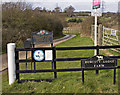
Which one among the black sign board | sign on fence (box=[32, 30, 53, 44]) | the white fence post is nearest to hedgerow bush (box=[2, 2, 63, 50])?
sign on fence (box=[32, 30, 53, 44])

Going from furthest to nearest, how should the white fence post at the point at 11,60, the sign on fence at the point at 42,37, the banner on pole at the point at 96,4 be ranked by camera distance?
the banner on pole at the point at 96,4 → the sign on fence at the point at 42,37 → the white fence post at the point at 11,60

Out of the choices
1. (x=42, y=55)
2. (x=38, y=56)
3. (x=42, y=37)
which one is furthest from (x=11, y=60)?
(x=42, y=37)

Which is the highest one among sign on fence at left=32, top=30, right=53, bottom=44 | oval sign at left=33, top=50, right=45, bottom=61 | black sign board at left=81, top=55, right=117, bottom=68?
sign on fence at left=32, top=30, right=53, bottom=44

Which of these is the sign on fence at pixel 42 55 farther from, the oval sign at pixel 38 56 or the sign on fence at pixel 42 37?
the sign on fence at pixel 42 37

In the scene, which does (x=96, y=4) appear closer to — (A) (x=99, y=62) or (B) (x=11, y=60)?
(A) (x=99, y=62)

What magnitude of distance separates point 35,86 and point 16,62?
0.89 meters

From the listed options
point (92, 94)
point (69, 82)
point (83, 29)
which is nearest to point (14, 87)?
point (69, 82)

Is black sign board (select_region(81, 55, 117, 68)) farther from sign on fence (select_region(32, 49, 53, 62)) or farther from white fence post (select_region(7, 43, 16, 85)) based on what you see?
white fence post (select_region(7, 43, 16, 85))

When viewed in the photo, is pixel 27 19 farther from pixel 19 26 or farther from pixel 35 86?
pixel 35 86

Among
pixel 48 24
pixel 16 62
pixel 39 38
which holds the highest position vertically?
pixel 48 24

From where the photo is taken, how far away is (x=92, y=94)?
443 cm

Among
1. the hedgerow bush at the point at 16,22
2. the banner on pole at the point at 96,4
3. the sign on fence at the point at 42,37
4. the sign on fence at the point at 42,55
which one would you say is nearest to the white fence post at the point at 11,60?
the sign on fence at the point at 42,55

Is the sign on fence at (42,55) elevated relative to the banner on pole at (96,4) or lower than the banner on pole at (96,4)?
lower

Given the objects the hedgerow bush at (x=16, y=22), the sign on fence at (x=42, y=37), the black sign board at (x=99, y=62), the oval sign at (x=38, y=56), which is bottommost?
the black sign board at (x=99, y=62)
